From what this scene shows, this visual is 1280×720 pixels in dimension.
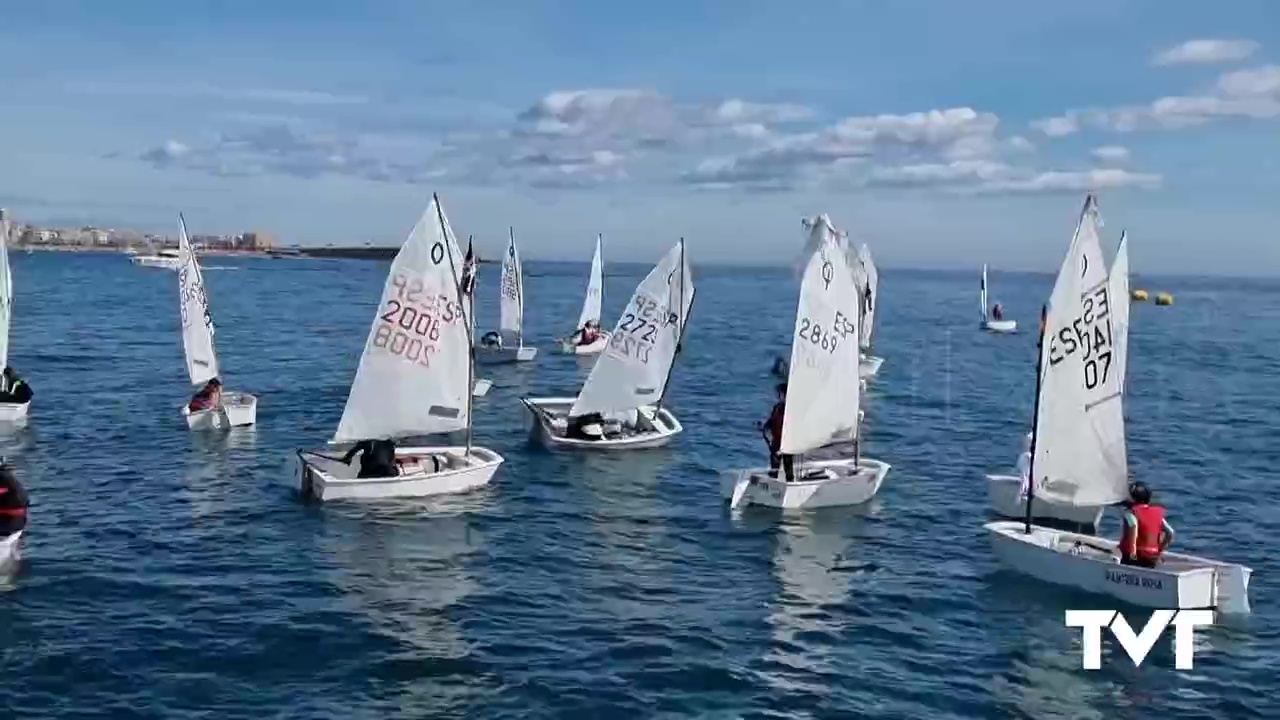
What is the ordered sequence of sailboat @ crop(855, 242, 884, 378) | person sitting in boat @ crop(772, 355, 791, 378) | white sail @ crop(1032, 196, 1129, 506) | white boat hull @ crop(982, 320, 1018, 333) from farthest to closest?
white boat hull @ crop(982, 320, 1018, 333)
person sitting in boat @ crop(772, 355, 791, 378)
sailboat @ crop(855, 242, 884, 378)
white sail @ crop(1032, 196, 1129, 506)

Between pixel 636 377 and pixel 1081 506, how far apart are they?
15492 millimetres

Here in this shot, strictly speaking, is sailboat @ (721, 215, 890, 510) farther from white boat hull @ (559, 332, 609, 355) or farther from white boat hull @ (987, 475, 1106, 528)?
white boat hull @ (559, 332, 609, 355)

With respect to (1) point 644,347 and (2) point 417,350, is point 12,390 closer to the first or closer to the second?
(2) point 417,350

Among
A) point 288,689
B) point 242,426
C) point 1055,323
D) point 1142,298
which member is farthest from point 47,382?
point 1142,298

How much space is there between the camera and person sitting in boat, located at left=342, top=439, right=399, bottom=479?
30453 mm

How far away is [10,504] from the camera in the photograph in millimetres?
23125

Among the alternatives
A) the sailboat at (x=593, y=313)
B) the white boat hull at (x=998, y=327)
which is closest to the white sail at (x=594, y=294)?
the sailboat at (x=593, y=313)

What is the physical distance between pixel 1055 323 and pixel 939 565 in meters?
5.83

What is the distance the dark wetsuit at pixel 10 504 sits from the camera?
23031mm

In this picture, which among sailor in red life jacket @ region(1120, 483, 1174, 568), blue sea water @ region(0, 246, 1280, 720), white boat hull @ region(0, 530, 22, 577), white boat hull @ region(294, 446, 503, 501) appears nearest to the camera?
blue sea water @ region(0, 246, 1280, 720)

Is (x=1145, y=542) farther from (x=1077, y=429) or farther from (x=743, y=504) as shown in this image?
(x=743, y=504)

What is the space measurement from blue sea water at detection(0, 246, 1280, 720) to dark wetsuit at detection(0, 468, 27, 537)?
1.19m

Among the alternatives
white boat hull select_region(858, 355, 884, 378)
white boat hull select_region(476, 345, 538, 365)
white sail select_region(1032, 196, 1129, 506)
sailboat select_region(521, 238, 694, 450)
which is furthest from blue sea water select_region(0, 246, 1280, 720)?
white boat hull select_region(476, 345, 538, 365)
